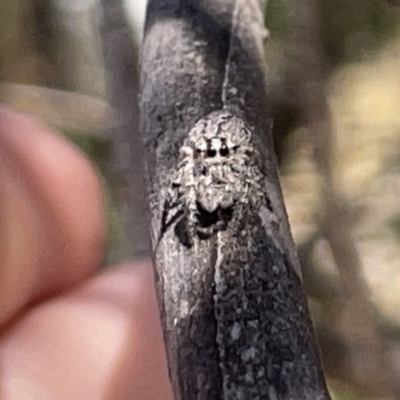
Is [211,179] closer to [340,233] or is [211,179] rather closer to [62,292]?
[62,292]

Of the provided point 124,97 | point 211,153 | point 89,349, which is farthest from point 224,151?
point 124,97

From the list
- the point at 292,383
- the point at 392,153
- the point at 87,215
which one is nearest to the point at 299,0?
the point at 392,153

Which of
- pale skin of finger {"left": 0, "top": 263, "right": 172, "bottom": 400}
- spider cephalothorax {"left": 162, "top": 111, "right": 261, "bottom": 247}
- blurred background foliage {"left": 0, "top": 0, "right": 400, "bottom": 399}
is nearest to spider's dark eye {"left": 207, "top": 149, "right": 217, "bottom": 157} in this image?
spider cephalothorax {"left": 162, "top": 111, "right": 261, "bottom": 247}

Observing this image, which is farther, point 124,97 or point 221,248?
point 124,97

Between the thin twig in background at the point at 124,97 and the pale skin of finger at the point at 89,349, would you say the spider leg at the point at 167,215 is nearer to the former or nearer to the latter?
the pale skin of finger at the point at 89,349

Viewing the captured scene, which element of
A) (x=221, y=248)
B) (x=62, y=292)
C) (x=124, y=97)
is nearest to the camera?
(x=221, y=248)

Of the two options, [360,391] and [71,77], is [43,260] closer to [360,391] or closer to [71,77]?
[360,391]

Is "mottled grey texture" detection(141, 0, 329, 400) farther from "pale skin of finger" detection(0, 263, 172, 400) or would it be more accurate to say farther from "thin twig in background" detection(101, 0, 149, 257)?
"thin twig in background" detection(101, 0, 149, 257)
